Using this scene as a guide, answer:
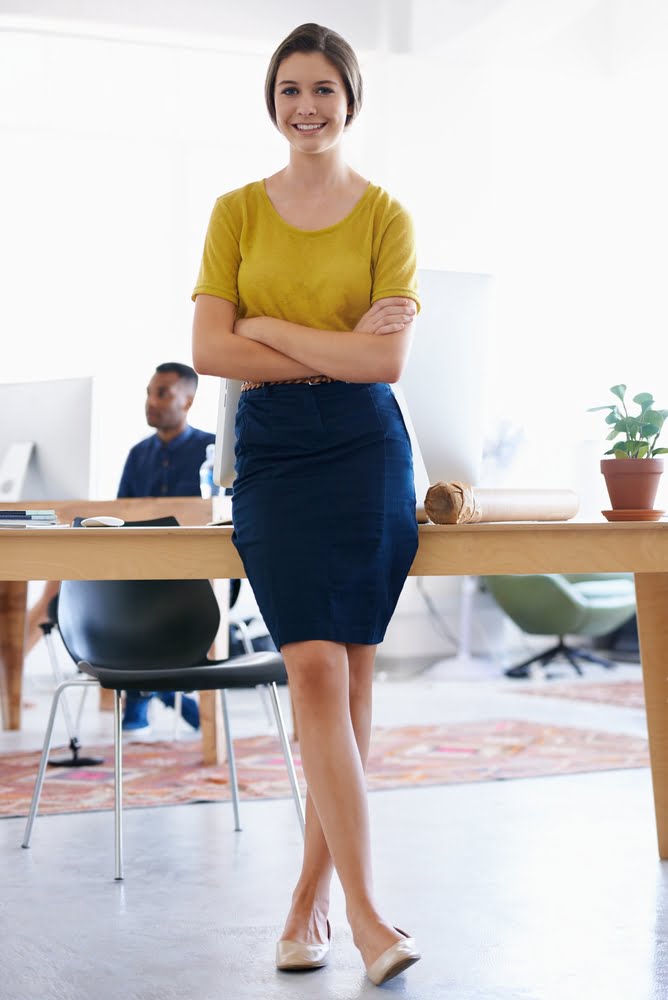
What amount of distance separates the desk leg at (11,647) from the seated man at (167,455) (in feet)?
1.40

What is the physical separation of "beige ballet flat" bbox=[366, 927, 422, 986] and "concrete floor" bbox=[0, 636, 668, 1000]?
3 centimetres

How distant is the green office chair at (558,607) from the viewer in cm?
583

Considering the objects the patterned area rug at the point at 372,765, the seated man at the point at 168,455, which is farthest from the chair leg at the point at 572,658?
the seated man at the point at 168,455

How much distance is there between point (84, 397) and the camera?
3.66 meters

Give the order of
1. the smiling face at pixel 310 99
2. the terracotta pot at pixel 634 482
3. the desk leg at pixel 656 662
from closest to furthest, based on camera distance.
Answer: the smiling face at pixel 310 99
the terracotta pot at pixel 634 482
the desk leg at pixel 656 662

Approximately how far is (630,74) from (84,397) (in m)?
4.43

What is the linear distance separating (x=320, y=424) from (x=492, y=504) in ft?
1.11

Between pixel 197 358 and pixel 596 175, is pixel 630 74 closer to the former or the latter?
pixel 596 175

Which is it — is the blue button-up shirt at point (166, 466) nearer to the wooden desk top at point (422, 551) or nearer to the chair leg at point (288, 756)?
the chair leg at point (288, 756)

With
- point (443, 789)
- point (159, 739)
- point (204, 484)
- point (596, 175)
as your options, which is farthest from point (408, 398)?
point (596, 175)

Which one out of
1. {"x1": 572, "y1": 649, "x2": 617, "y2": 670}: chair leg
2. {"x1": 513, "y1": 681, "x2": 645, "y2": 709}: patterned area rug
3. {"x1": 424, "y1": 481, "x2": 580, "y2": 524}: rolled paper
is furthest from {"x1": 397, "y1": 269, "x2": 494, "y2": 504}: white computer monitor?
{"x1": 572, "y1": 649, "x2": 617, "y2": 670}: chair leg

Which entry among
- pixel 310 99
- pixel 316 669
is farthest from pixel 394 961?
pixel 310 99

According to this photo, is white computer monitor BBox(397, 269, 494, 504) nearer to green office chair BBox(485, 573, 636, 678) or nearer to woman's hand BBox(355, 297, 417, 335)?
woman's hand BBox(355, 297, 417, 335)

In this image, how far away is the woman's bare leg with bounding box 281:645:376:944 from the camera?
6.05 feet
